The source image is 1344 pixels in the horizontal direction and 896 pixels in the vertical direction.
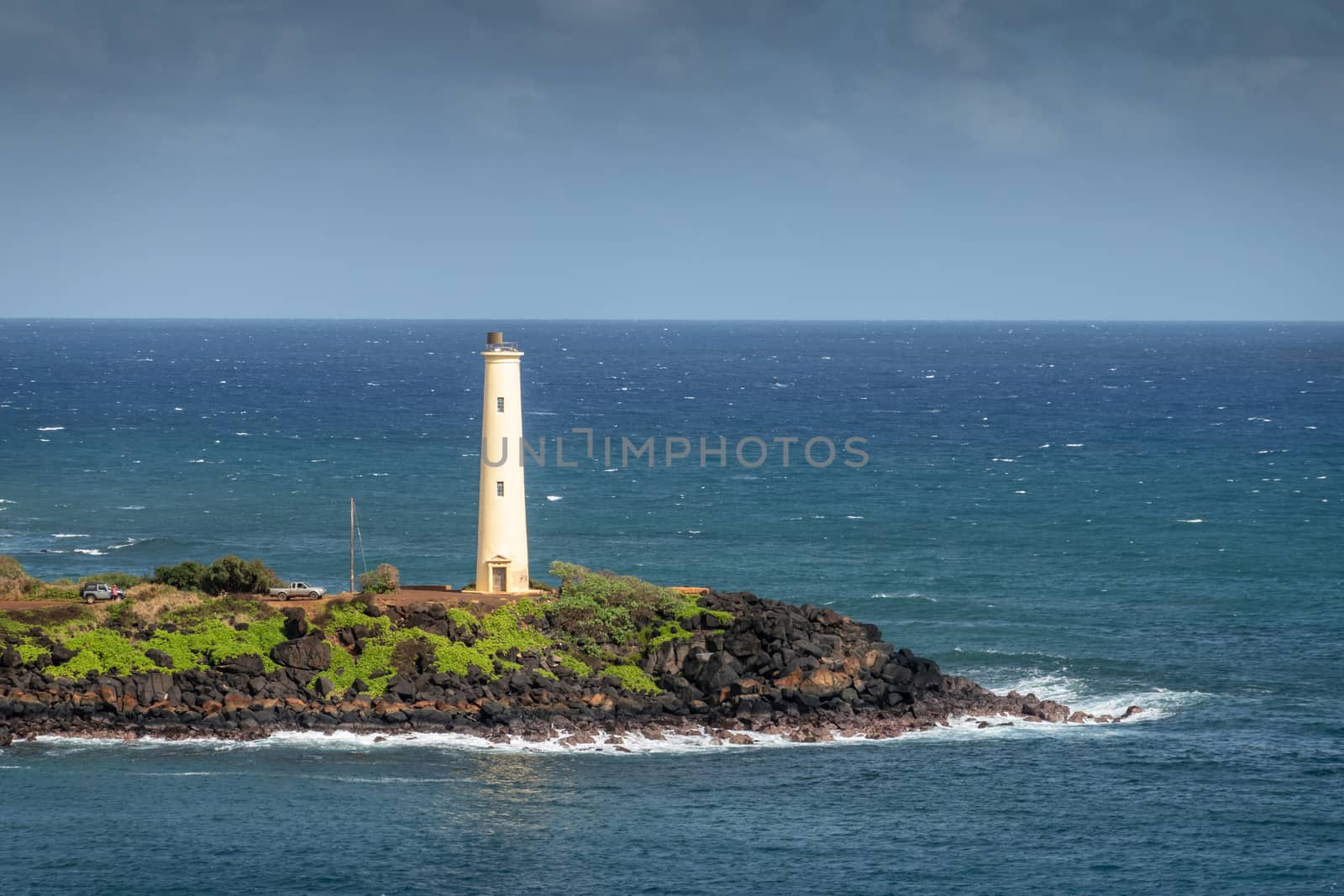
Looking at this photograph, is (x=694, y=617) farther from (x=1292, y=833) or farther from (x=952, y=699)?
(x=1292, y=833)

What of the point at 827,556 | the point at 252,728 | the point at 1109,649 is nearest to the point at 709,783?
the point at 252,728

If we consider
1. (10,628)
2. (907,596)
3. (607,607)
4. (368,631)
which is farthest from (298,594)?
(907,596)

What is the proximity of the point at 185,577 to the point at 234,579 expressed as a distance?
190 centimetres

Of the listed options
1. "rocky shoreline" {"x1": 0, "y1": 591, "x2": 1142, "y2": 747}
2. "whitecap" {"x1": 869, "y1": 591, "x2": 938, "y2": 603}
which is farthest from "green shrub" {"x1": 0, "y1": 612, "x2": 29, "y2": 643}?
"whitecap" {"x1": 869, "y1": 591, "x2": 938, "y2": 603}

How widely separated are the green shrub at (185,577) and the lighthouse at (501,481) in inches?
423

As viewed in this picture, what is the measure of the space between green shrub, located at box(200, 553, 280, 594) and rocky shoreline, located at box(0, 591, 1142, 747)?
510cm

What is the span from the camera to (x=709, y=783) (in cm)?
5122

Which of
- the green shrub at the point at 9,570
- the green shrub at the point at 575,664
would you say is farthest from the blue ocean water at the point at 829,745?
the green shrub at the point at 9,570

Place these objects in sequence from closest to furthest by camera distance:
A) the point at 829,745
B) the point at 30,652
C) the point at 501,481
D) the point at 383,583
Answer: the point at 829,745 < the point at 30,652 < the point at 501,481 < the point at 383,583

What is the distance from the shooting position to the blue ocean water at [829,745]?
150 feet

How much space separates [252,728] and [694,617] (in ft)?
54.8

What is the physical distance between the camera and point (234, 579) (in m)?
64.7

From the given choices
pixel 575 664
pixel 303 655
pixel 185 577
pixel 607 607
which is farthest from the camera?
pixel 185 577

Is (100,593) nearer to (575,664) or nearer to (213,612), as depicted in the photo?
(213,612)
